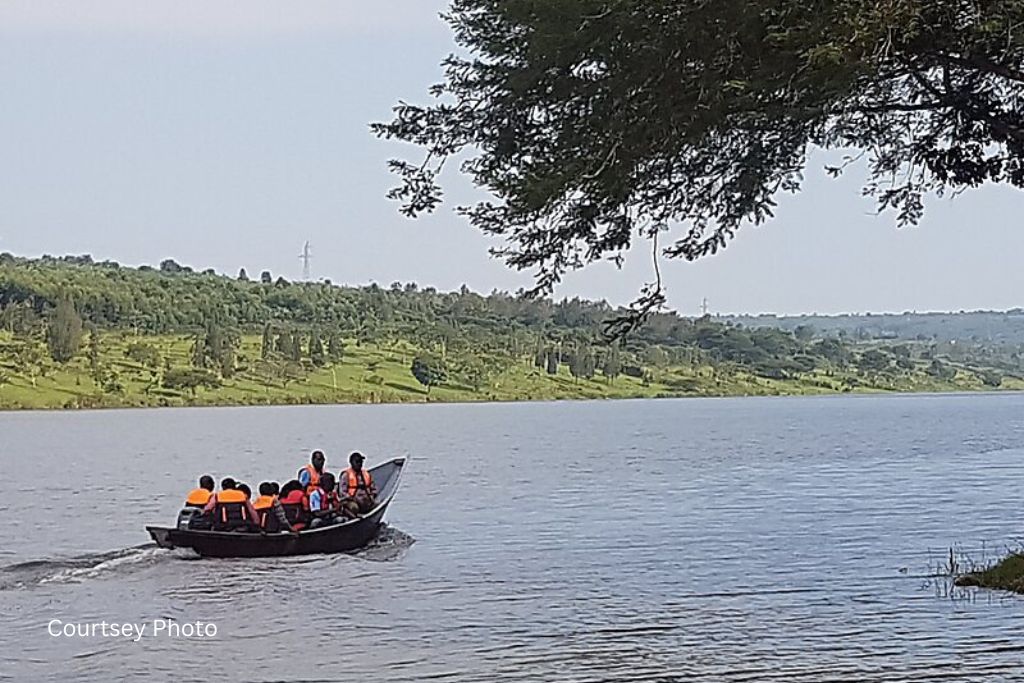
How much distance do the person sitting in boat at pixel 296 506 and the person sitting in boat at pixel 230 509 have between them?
1101 mm

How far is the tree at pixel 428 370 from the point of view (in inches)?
6959

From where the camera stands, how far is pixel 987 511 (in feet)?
142

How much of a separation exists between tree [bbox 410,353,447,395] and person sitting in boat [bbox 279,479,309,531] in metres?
A: 145

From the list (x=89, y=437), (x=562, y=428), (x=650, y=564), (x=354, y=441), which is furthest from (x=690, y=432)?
(x=650, y=564)

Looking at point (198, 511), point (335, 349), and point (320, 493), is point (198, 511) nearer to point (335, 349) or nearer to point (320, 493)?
point (320, 493)

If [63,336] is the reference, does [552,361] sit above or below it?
below

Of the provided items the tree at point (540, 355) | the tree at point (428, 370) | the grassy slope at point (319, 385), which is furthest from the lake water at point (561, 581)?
the tree at point (540, 355)

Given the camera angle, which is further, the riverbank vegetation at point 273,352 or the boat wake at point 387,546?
the riverbank vegetation at point 273,352

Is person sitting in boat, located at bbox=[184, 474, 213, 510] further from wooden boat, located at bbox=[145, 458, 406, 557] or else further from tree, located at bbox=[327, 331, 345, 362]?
tree, located at bbox=[327, 331, 345, 362]

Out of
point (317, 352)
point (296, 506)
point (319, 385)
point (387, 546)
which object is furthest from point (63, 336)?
point (296, 506)

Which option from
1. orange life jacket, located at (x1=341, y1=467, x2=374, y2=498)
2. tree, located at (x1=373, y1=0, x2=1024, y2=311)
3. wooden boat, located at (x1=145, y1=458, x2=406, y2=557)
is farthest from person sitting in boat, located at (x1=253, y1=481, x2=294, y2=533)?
tree, located at (x1=373, y1=0, x2=1024, y2=311)

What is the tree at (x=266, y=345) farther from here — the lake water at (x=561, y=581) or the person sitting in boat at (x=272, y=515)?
the person sitting in boat at (x=272, y=515)

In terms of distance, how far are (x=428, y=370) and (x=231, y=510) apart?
5873 inches

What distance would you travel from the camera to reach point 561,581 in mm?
28422
